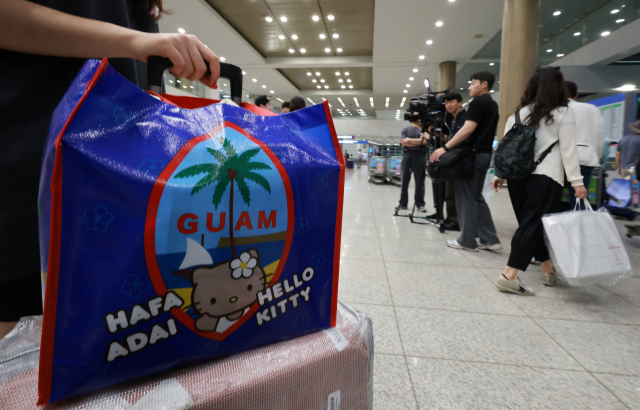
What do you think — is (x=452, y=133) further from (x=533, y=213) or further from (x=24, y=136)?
(x=24, y=136)

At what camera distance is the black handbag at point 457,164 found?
109 inches

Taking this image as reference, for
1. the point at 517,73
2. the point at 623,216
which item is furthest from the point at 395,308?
the point at 517,73

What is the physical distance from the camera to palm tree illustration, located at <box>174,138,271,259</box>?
14.8 inches

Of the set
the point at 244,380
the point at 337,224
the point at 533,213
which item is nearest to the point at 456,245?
the point at 533,213

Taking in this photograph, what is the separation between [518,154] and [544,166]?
167 millimetres

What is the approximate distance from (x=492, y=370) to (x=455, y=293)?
0.76 meters

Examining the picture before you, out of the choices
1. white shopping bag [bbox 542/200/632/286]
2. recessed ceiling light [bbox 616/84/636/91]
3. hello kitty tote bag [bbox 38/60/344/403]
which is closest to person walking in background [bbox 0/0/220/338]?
hello kitty tote bag [bbox 38/60/344/403]

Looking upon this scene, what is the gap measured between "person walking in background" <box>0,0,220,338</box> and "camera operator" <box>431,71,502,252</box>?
2.68 m

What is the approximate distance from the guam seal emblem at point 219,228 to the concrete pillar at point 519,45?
760 cm

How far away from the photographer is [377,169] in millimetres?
10102

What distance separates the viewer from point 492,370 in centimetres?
122

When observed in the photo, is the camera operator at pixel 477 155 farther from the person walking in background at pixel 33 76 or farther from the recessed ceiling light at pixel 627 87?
the recessed ceiling light at pixel 627 87

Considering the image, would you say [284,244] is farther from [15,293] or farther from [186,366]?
[15,293]

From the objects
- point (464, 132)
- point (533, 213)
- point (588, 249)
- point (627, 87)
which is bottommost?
point (588, 249)
